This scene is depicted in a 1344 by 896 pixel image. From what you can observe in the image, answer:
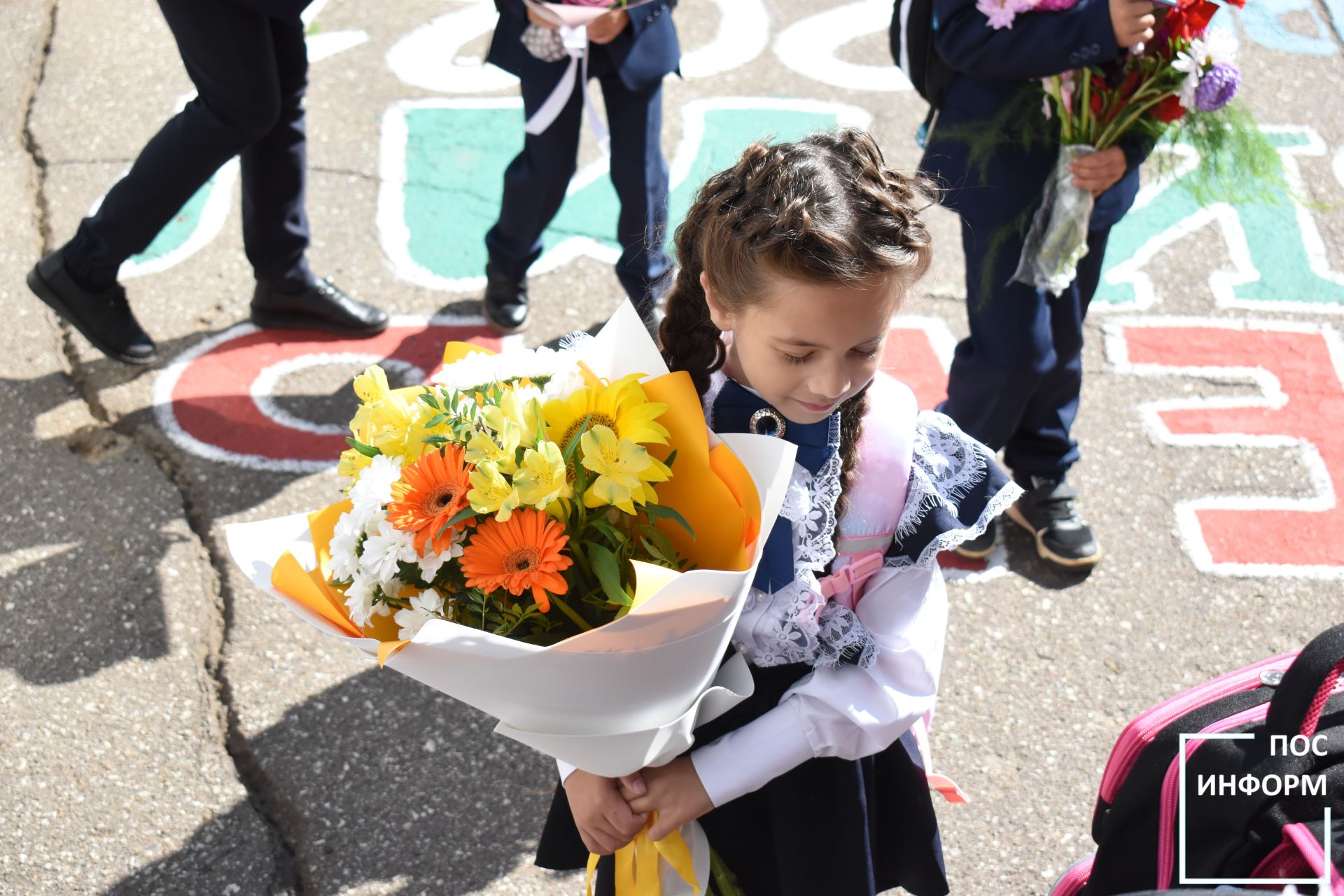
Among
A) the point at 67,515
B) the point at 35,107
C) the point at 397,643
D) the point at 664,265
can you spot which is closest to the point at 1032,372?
the point at 664,265

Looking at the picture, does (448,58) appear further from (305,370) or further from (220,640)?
(220,640)

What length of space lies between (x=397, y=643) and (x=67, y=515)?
2243 millimetres

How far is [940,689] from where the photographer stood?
2.87 meters

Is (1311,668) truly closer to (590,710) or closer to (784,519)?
(784,519)

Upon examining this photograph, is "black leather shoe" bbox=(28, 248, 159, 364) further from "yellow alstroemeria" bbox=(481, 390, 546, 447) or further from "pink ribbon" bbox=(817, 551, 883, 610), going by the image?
"pink ribbon" bbox=(817, 551, 883, 610)

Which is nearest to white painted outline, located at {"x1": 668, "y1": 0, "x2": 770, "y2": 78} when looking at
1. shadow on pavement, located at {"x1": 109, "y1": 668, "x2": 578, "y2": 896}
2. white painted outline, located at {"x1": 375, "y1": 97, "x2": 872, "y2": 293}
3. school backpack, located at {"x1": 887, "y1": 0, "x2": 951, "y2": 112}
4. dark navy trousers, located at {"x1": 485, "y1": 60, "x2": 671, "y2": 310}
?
white painted outline, located at {"x1": 375, "y1": 97, "x2": 872, "y2": 293}

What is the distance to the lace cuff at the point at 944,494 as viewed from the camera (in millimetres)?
1711

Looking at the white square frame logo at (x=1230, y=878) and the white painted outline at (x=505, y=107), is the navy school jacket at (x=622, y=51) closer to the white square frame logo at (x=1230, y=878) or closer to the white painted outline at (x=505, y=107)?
the white painted outline at (x=505, y=107)

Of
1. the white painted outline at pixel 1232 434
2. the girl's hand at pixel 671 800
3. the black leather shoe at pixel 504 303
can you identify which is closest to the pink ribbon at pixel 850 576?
the girl's hand at pixel 671 800

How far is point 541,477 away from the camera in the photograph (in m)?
1.38

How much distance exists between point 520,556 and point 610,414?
0.81ft

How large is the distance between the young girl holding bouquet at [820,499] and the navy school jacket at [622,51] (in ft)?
5.94

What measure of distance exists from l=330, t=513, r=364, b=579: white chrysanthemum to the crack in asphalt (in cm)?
128

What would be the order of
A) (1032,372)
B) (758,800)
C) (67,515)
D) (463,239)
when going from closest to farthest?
(758,800) < (1032,372) < (67,515) < (463,239)
